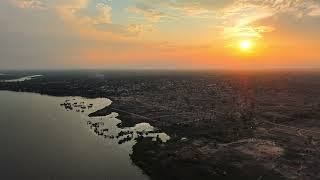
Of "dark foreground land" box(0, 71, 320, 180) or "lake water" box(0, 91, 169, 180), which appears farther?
"dark foreground land" box(0, 71, 320, 180)

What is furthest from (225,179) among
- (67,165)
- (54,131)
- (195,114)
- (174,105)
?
(174,105)

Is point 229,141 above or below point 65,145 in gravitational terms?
above

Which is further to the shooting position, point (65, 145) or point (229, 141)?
point (229, 141)

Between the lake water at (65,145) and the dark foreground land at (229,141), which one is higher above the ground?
the dark foreground land at (229,141)

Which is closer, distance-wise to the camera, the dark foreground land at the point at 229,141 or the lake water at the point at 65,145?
the lake water at the point at 65,145

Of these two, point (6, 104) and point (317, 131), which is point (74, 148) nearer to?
point (317, 131)

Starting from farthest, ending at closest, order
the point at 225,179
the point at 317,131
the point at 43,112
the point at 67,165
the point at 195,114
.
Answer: the point at 43,112
the point at 195,114
the point at 317,131
the point at 67,165
the point at 225,179

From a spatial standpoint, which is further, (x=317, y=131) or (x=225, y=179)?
(x=317, y=131)

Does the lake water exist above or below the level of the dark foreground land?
below
